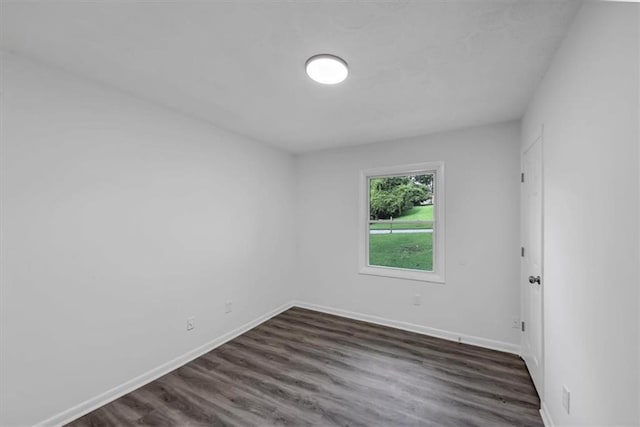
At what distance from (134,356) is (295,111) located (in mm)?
2640

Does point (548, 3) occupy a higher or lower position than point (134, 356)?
higher

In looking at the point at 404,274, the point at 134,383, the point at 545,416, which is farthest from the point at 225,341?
the point at 545,416

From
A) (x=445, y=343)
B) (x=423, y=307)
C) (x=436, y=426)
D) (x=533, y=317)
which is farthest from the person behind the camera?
(x=423, y=307)

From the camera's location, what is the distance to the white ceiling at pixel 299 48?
1.29m

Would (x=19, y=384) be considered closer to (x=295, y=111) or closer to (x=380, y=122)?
(x=295, y=111)

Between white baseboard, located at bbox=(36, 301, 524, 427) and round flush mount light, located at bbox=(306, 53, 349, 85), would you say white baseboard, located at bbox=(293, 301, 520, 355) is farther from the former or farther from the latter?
round flush mount light, located at bbox=(306, 53, 349, 85)

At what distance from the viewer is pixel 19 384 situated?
5.32 feet

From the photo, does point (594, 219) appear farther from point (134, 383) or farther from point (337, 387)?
point (134, 383)

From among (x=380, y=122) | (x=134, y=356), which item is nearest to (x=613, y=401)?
(x=380, y=122)

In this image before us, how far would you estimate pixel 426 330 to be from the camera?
318 cm

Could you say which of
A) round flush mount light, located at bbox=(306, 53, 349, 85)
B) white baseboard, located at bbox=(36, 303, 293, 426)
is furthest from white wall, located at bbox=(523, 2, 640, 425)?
white baseboard, located at bbox=(36, 303, 293, 426)

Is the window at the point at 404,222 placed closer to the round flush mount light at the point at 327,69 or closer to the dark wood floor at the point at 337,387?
the dark wood floor at the point at 337,387

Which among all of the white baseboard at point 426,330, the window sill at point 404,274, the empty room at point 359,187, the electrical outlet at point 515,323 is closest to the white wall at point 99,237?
the empty room at point 359,187

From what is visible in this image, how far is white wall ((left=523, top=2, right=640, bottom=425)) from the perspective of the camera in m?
0.90
